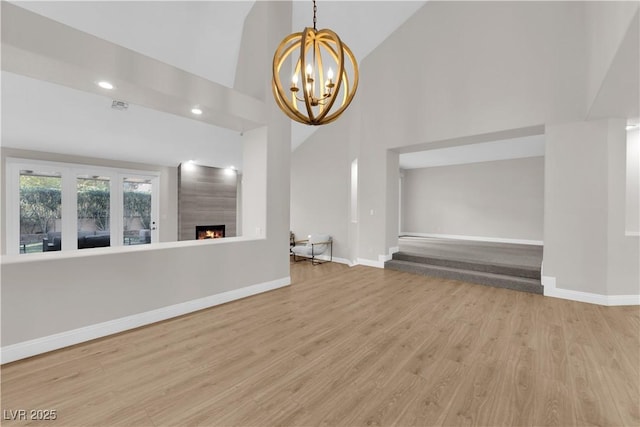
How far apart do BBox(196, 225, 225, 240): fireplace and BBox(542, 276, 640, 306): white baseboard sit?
769 centimetres

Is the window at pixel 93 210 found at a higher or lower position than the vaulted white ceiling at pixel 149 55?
lower

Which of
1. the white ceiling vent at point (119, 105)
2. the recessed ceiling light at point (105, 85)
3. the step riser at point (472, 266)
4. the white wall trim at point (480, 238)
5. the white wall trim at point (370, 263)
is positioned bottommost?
the white wall trim at point (370, 263)

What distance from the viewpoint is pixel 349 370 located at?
212 cm

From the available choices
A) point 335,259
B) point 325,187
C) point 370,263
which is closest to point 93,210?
point 325,187

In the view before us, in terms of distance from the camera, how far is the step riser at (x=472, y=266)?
4.51 meters

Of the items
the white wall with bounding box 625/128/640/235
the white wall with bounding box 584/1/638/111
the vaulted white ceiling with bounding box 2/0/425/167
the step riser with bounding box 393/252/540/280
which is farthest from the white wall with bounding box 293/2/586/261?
A: the white wall with bounding box 625/128/640/235

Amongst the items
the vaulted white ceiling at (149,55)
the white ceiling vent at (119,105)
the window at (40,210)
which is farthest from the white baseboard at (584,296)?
the window at (40,210)

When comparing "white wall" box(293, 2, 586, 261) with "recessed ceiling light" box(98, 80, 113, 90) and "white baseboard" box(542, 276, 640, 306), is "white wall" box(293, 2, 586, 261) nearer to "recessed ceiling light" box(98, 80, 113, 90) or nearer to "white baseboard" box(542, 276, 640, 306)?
"white baseboard" box(542, 276, 640, 306)

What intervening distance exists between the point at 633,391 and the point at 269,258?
3.80m

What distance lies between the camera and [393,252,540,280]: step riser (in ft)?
14.8

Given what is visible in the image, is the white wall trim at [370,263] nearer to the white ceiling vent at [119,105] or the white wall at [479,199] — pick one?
the white wall at [479,199]

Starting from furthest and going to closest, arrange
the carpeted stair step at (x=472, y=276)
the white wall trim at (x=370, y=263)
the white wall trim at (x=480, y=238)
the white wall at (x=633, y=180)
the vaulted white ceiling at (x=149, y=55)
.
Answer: the white wall trim at (x=480, y=238) < the white wall trim at (x=370, y=263) < the carpeted stair step at (x=472, y=276) < the white wall at (x=633, y=180) < the vaulted white ceiling at (x=149, y=55)

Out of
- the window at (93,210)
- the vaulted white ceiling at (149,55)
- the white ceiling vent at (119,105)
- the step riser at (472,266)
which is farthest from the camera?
the window at (93,210)

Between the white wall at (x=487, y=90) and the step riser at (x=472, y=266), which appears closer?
the white wall at (x=487, y=90)
